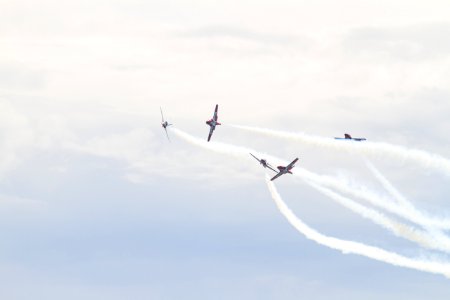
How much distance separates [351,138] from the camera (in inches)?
6599

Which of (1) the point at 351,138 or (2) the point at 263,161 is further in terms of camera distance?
(2) the point at 263,161

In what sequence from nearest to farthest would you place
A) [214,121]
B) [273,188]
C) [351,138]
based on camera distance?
[351,138] → [273,188] → [214,121]

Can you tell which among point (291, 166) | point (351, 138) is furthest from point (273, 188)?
point (351, 138)

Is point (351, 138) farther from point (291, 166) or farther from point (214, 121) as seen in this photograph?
point (214, 121)

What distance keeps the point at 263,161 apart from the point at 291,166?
6618mm

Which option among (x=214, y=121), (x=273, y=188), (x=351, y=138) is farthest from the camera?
(x=214, y=121)

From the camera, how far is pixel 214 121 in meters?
198

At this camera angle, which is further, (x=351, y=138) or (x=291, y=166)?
(x=291, y=166)

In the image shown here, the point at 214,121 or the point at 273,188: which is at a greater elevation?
the point at 214,121

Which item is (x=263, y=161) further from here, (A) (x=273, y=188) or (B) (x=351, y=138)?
(B) (x=351, y=138)

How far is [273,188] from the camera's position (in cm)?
17950

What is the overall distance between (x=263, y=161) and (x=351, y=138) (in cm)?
2322

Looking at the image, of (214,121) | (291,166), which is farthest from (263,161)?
(214,121)

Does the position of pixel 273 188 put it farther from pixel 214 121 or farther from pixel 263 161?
pixel 214 121
